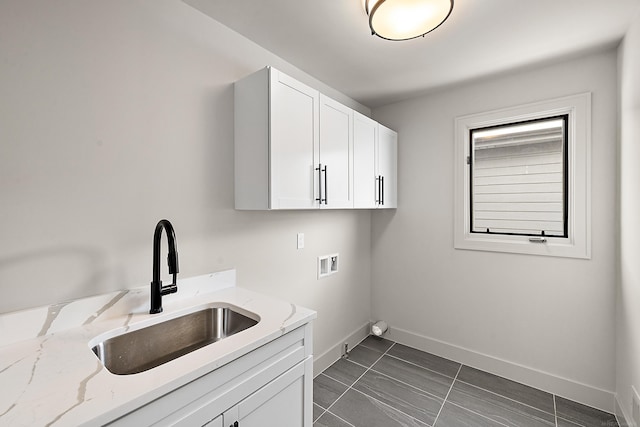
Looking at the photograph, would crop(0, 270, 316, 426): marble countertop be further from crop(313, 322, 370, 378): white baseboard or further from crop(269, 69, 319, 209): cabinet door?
crop(313, 322, 370, 378): white baseboard

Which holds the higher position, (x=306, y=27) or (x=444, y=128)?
(x=306, y=27)

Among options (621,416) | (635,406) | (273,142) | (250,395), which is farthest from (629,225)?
(250,395)

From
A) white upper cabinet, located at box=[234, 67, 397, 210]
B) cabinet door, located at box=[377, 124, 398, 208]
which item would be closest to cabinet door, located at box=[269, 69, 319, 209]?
white upper cabinet, located at box=[234, 67, 397, 210]

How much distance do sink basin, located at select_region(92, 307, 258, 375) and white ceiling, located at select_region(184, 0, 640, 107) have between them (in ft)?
5.36

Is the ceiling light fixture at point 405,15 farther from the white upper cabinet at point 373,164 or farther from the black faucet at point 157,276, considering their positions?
the black faucet at point 157,276

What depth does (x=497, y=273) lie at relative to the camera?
2.44 m

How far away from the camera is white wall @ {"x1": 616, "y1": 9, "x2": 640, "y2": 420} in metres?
1.60

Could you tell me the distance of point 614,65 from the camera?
1968 millimetres

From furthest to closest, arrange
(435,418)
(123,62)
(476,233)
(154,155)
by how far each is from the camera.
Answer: (476,233) → (435,418) → (154,155) → (123,62)

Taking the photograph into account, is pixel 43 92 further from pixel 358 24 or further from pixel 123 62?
pixel 358 24

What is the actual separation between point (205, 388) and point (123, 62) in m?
1.43

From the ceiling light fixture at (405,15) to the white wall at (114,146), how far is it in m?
0.86

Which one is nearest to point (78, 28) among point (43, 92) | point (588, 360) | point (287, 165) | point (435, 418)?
point (43, 92)

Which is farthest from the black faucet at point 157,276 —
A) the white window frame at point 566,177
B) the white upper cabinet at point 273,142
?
the white window frame at point 566,177
